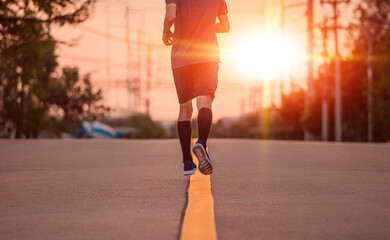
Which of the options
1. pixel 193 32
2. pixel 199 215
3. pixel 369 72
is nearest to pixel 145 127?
pixel 369 72

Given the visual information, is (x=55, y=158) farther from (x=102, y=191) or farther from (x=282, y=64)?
(x=282, y=64)

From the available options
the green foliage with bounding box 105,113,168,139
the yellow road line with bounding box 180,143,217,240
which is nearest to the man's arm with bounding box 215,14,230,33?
the yellow road line with bounding box 180,143,217,240

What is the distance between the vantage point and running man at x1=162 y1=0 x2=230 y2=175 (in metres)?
6.66

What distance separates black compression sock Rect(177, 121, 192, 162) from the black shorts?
243 mm

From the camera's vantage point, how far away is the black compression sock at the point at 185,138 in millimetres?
6672

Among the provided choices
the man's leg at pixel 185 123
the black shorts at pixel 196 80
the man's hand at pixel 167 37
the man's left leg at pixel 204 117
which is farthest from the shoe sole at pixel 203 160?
the man's hand at pixel 167 37

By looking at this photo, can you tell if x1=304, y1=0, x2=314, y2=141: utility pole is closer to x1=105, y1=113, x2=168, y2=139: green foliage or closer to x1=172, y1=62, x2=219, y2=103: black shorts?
x1=105, y1=113, x2=168, y2=139: green foliage

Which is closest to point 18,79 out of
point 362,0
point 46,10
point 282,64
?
point 46,10

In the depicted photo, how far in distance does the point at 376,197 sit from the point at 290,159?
3.87 metres

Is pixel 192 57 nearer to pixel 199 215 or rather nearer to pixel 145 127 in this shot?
pixel 199 215

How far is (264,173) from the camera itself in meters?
7.26

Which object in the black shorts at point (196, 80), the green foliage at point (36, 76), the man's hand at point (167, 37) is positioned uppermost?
the green foliage at point (36, 76)

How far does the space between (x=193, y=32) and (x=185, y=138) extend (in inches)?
40.4

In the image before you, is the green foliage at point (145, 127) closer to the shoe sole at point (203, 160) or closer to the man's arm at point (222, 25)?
the man's arm at point (222, 25)
